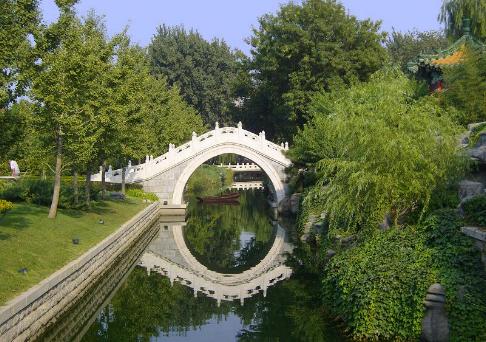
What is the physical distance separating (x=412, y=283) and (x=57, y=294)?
7.37 meters

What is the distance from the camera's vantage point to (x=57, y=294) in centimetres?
1230

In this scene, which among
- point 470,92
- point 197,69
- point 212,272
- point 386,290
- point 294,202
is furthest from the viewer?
point 197,69

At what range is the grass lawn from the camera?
38.3 ft

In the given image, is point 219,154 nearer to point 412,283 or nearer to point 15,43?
point 15,43

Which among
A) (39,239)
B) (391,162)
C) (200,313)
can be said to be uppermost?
(391,162)

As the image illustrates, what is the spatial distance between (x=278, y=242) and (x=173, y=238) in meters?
4.84

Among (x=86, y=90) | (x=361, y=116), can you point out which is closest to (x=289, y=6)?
(x=86, y=90)

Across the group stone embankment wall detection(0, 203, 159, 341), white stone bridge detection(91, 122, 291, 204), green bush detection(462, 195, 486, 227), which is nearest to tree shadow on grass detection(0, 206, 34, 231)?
stone embankment wall detection(0, 203, 159, 341)

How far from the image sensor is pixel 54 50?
1848 cm

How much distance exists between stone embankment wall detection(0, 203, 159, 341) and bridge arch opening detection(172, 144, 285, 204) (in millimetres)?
13934

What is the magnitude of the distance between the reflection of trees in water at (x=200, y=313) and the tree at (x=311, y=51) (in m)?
22.0

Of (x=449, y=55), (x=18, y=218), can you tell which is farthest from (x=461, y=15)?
(x=18, y=218)

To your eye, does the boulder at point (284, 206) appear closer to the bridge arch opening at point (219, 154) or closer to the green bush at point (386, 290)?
the bridge arch opening at point (219, 154)

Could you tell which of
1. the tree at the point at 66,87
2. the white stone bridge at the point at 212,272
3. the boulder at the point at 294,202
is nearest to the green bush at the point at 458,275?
the white stone bridge at the point at 212,272
